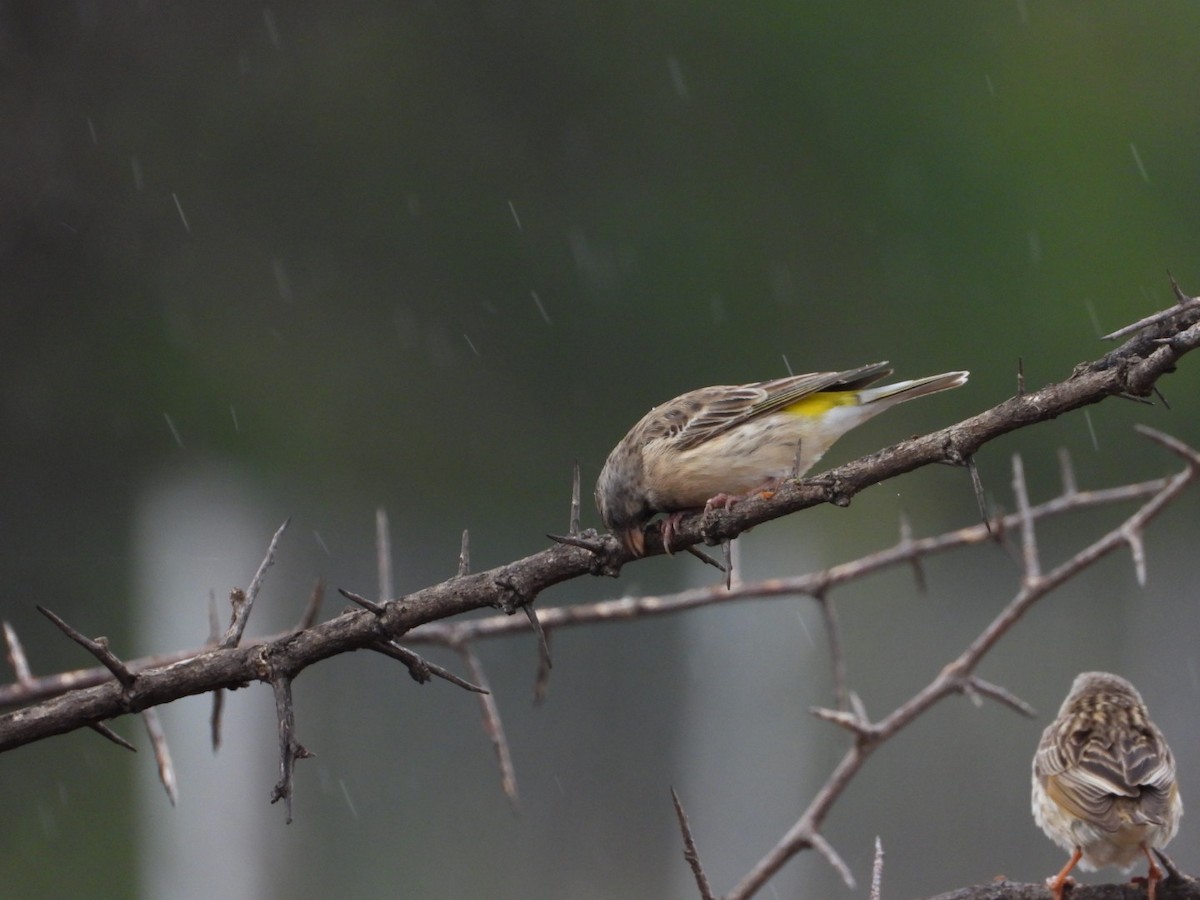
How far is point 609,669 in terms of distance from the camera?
386 inches

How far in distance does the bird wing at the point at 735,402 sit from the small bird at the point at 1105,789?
1331mm

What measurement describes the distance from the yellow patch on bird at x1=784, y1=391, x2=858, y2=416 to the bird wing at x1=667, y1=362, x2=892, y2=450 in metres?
0.02

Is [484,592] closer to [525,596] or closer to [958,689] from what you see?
[525,596]

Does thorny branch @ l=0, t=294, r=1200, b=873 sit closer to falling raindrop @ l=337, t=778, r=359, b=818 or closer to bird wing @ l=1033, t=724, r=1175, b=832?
bird wing @ l=1033, t=724, r=1175, b=832

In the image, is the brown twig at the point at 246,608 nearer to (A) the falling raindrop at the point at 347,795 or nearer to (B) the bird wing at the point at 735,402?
(B) the bird wing at the point at 735,402

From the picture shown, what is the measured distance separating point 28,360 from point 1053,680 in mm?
7655

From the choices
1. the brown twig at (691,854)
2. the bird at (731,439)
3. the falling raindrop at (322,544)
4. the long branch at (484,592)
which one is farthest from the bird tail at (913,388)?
the falling raindrop at (322,544)

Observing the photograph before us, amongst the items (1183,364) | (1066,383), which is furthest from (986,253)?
(1066,383)

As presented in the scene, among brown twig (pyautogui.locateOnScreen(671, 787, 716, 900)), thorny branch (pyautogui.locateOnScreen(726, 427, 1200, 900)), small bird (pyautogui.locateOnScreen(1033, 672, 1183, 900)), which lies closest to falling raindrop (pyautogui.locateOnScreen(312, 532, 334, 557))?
small bird (pyautogui.locateOnScreen(1033, 672, 1183, 900))

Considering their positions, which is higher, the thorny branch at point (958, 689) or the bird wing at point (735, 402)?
the bird wing at point (735, 402)

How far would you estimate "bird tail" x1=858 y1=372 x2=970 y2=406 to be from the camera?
134 inches

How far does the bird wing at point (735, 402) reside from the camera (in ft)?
12.7

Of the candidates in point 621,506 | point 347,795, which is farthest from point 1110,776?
point 347,795

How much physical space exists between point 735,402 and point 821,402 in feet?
0.96
